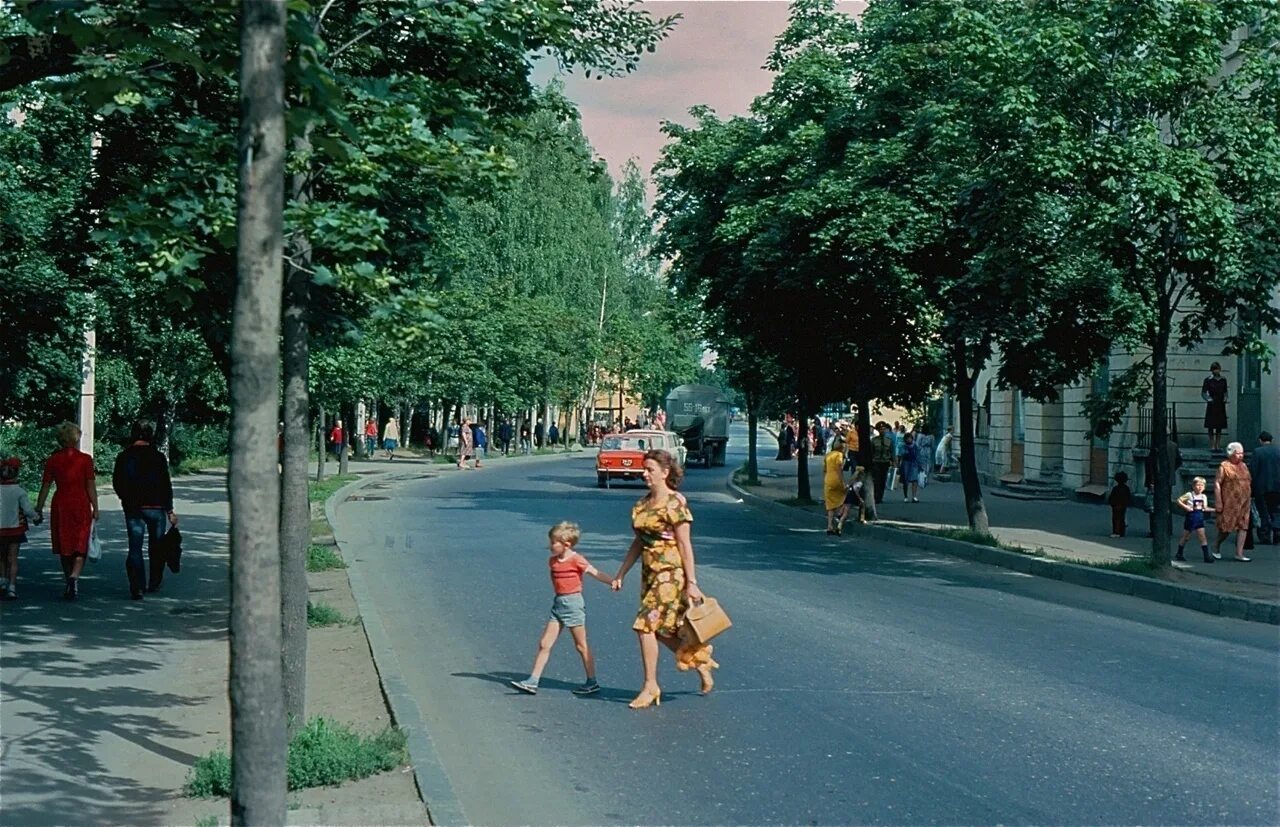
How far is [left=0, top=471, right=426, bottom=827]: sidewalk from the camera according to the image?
6.98 m

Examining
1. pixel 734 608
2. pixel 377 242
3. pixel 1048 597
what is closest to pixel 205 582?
pixel 734 608

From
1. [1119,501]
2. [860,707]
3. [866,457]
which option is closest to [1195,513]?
[1119,501]

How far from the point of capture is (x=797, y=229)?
2591cm

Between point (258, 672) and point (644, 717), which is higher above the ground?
point (258, 672)

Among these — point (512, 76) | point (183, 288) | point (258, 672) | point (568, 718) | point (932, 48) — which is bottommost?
point (568, 718)

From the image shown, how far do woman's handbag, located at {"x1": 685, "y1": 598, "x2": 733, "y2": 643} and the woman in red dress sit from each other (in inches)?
292

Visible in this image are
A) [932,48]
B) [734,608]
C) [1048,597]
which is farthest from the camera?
[932,48]

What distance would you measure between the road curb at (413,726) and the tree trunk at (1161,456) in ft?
29.5

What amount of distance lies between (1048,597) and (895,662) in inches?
223

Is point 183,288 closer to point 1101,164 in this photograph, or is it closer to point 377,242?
point 377,242

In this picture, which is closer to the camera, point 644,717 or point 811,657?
point 644,717

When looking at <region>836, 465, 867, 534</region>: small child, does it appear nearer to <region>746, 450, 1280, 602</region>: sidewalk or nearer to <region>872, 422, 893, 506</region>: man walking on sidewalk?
<region>746, 450, 1280, 602</region>: sidewalk

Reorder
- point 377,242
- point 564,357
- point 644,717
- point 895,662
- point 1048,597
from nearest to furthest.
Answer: point 377,242, point 644,717, point 895,662, point 1048,597, point 564,357

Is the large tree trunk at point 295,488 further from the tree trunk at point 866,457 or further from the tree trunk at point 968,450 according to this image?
the tree trunk at point 866,457
